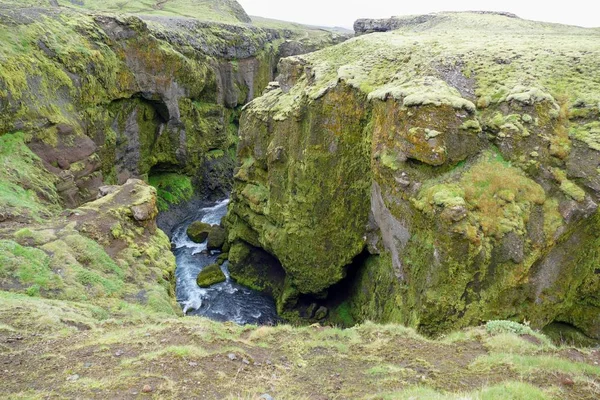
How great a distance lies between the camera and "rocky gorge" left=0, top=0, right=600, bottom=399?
10.7m

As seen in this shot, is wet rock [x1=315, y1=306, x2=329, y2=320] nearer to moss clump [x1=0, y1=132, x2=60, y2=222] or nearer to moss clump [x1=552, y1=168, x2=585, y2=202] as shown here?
moss clump [x1=552, y1=168, x2=585, y2=202]

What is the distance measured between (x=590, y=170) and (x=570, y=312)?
7.29m

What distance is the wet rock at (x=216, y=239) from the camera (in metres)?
41.4

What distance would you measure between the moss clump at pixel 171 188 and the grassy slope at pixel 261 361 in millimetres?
34239

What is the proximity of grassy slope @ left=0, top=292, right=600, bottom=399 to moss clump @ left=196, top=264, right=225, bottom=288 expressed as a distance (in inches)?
811

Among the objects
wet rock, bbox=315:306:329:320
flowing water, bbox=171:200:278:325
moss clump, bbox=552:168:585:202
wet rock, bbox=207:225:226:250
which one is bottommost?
flowing water, bbox=171:200:278:325

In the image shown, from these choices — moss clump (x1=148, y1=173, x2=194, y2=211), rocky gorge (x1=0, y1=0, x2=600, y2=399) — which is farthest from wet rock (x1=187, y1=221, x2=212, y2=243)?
moss clump (x1=148, y1=173, x2=194, y2=211)

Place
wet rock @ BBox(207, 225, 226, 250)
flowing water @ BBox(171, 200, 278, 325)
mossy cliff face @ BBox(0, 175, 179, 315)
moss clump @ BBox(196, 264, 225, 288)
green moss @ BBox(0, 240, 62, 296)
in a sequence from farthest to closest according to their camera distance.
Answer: wet rock @ BBox(207, 225, 226, 250), moss clump @ BBox(196, 264, 225, 288), flowing water @ BBox(171, 200, 278, 325), mossy cliff face @ BBox(0, 175, 179, 315), green moss @ BBox(0, 240, 62, 296)

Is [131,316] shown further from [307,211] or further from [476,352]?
[307,211]

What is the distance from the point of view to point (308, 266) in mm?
30766

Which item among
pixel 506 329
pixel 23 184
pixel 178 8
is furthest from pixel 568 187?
pixel 178 8

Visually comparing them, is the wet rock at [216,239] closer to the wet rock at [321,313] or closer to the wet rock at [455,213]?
the wet rock at [321,313]

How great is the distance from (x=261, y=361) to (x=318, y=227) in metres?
18.8

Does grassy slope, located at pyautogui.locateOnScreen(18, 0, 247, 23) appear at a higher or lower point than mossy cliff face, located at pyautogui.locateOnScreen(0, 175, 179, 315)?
higher
